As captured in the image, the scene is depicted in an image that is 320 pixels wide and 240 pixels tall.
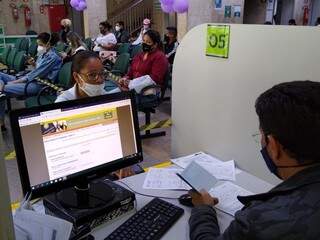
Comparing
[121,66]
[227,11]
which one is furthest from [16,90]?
[227,11]

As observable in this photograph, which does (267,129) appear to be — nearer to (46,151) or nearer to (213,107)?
(46,151)

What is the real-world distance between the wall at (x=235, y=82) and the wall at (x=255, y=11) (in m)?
7.81

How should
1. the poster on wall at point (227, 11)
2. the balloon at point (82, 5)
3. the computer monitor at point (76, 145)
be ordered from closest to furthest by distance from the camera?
the computer monitor at point (76, 145)
the poster on wall at point (227, 11)
the balloon at point (82, 5)

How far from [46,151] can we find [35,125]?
0.10 meters

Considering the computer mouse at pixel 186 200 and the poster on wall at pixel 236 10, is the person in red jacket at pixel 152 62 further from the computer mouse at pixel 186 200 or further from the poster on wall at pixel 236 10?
the poster on wall at pixel 236 10

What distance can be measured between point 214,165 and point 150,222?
597 millimetres

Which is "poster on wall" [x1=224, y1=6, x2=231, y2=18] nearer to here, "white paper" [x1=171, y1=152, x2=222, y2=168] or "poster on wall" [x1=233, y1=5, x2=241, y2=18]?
"poster on wall" [x1=233, y1=5, x2=241, y2=18]

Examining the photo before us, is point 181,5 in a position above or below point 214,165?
above

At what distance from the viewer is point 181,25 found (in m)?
7.32

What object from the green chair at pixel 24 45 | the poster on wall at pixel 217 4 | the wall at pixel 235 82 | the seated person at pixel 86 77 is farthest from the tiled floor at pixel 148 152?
the green chair at pixel 24 45

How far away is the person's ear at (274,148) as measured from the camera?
38.1 inches

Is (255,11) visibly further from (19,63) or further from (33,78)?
(33,78)

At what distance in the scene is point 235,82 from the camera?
166 centimetres

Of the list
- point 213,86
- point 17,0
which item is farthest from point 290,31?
point 17,0
